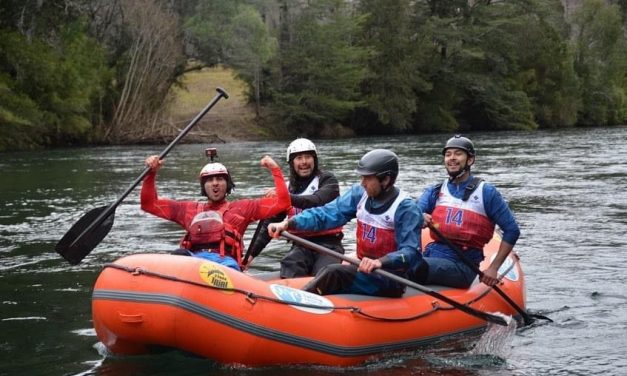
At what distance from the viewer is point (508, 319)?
6379mm

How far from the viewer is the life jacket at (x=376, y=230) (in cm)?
578

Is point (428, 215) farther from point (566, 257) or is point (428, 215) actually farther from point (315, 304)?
point (566, 257)

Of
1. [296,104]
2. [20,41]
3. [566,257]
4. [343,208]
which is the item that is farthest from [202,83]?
[343,208]

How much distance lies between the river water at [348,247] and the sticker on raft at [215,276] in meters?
0.57

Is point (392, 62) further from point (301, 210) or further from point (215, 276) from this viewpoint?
point (215, 276)

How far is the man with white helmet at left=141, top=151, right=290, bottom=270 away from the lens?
20.2 ft

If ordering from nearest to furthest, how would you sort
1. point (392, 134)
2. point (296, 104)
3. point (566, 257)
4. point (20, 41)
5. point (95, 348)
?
Result: point (95, 348), point (566, 257), point (20, 41), point (296, 104), point (392, 134)

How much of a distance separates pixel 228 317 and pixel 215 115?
31686 mm

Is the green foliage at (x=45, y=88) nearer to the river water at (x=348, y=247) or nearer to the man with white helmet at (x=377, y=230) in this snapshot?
the river water at (x=348, y=247)

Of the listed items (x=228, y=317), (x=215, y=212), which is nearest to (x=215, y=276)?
(x=228, y=317)

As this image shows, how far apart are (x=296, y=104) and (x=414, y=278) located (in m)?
30.8

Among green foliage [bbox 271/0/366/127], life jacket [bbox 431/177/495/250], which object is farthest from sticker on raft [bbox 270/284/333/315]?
green foliage [bbox 271/0/366/127]

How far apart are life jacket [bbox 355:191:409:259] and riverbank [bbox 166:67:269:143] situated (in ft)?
85.2

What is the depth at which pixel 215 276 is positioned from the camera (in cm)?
517
